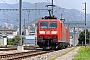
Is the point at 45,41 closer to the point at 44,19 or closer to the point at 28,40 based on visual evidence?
the point at 44,19

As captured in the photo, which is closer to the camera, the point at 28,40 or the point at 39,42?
the point at 39,42

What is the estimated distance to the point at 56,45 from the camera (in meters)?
35.7

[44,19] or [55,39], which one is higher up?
[44,19]

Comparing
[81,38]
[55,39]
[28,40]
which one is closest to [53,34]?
[55,39]

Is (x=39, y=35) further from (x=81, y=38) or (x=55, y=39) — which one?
(x=81, y=38)

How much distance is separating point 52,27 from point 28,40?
342ft

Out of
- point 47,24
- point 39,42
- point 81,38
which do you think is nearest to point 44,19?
point 47,24

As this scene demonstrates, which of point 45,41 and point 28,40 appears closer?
point 45,41

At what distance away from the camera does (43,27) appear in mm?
34812

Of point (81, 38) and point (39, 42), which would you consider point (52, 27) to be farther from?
point (81, 38)

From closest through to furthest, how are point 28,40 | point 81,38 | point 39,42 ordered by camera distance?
point 39,42, point 81,38, point 28,40

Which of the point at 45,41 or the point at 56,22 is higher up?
the point at 56,22

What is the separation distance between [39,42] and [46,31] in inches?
59.8

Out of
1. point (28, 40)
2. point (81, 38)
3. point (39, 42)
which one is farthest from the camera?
point (28, 40)
